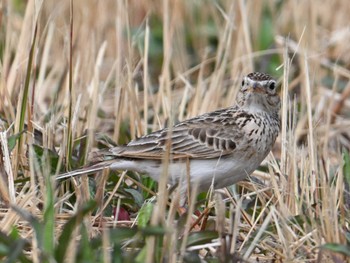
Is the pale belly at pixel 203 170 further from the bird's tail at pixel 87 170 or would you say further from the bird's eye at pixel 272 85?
the bird's eye at pixel 272 85

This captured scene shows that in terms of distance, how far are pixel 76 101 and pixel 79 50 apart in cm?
185

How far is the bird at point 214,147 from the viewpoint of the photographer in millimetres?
5680

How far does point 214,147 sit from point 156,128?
4.87ft

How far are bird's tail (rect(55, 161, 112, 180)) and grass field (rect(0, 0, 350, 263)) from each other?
66 mm

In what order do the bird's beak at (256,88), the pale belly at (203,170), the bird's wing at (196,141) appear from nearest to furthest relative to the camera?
the pale belly at (203,170), the bird's wing at (196,141), the bird's beak at (256,88)

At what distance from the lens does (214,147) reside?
5.85m

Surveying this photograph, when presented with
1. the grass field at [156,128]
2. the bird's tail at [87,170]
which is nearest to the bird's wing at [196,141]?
the bird's tail at [87,170]

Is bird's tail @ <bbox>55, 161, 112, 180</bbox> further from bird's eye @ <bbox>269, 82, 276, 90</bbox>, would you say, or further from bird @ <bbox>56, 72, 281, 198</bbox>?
bird's eye @ <bbox>269, 82, 276, 90</bbox>

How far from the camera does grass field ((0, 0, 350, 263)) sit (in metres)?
4.38

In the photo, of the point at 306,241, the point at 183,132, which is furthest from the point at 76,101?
the point at 306,241

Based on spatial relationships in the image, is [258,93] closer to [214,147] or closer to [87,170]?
[214,147]

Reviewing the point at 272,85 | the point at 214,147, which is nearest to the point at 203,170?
the point at 214,147

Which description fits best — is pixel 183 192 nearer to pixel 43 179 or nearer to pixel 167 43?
pixel 43 179

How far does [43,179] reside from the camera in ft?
16.9
